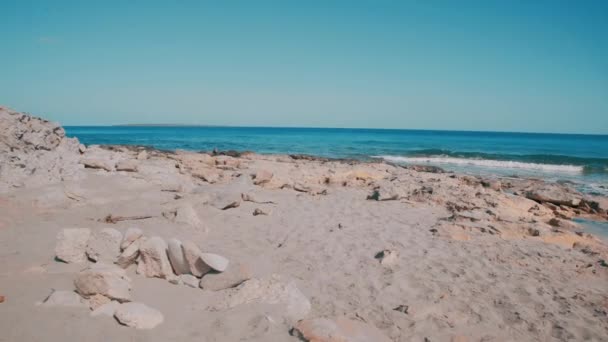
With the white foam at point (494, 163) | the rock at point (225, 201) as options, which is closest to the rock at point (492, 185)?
the rock at point (225, 201)

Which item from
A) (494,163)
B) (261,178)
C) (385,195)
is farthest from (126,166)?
(494,163)

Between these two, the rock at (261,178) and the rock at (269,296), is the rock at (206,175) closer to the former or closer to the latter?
the rock at (261,178)

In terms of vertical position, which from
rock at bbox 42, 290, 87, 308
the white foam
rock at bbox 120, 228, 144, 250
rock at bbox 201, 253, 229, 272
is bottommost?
the white foam

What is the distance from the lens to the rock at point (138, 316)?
300cm

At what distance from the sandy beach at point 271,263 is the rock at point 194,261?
0.02 metres

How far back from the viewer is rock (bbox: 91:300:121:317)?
10.1 feet

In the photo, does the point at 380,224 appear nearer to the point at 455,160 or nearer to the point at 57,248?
the point at 57,248

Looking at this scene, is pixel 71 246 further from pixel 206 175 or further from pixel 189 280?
pixel 206 175

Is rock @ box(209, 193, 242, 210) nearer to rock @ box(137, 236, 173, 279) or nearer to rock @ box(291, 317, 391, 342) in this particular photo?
rock @ box(137, 236, 173, 279)

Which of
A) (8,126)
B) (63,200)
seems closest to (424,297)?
(63,200)

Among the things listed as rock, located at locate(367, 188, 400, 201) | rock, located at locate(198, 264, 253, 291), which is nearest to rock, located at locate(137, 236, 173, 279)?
rock, located at locate(198, 264, 253, 291)

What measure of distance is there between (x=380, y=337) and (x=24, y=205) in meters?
5.92

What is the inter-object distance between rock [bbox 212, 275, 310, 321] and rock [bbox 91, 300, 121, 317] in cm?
88

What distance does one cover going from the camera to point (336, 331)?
120 inches
